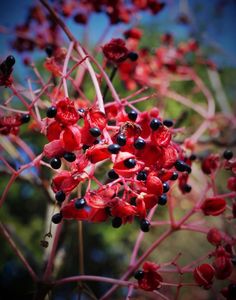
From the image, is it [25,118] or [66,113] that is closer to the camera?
[66,113]

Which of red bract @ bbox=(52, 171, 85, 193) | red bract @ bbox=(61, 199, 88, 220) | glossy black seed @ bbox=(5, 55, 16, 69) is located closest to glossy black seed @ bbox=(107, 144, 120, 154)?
red bract @ bbox=(52, 171, 85, 193)

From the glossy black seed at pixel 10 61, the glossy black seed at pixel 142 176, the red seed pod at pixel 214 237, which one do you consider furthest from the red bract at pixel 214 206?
the glossy black seed at pixel 10 61

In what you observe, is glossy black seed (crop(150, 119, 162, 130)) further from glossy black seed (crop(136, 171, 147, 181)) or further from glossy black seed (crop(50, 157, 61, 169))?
glossy black seed (crop(50, 157, 61, 169))

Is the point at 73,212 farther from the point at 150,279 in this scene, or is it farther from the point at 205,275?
the point at 205,275

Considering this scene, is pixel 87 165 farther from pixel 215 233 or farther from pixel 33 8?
pixel 33 8

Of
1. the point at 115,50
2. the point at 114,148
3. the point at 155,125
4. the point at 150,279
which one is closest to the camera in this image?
the point at 114,148

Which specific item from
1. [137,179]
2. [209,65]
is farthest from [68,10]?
[137,179]

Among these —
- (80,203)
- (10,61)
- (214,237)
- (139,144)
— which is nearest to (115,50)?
(10,61)
